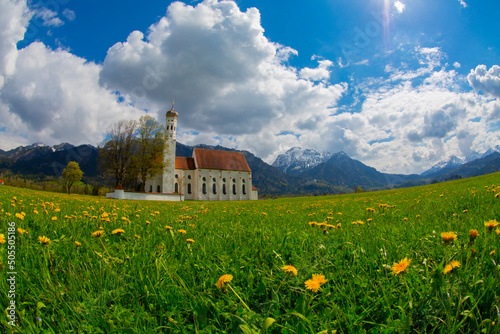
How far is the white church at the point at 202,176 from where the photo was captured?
62.6m

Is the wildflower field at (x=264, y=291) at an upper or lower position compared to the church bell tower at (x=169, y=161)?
lower

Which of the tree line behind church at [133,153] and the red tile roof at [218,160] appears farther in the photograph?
the red tile roof at [218,160]

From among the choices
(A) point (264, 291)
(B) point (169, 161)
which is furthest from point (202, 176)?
(A) point (264, 291)

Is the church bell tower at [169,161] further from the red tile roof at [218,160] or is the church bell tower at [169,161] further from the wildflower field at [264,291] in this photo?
the wildflower field at [264,291]

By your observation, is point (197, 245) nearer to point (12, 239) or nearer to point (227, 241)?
point (227, 241)

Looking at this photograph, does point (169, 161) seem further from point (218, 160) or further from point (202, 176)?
point (218, 160)

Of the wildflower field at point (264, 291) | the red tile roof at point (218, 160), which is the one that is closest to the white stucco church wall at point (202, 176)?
the red tile roof at point (218, 160)

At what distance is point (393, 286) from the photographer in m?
1.61

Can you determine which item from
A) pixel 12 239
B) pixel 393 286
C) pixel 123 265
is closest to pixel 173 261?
pixel 123 265

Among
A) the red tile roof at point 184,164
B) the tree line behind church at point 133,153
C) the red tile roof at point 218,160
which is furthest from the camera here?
the red tile roof at point 218,160

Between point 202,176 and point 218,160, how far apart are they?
7907 mm

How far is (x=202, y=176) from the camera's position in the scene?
6856 centimetres

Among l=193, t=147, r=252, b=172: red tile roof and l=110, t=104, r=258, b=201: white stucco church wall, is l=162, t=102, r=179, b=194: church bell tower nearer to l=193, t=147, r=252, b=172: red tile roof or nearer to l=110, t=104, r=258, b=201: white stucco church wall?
l=110, t=104, r=258, b=201: white stucco church wall

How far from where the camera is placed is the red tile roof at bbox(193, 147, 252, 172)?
7044 centimetres
